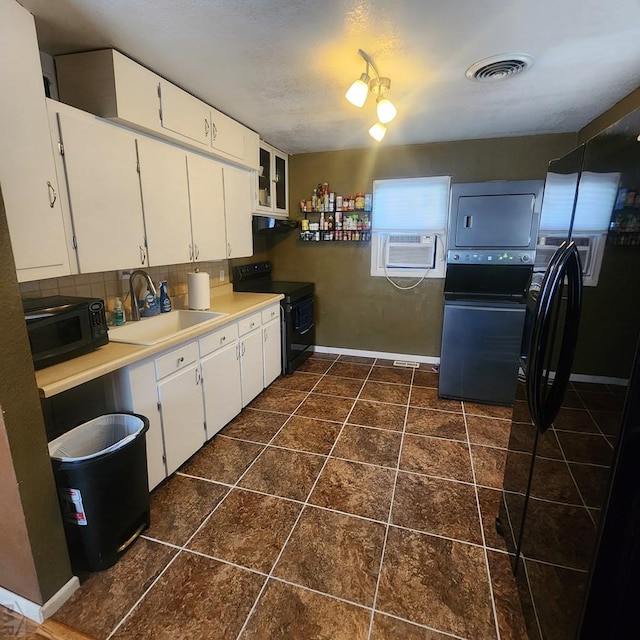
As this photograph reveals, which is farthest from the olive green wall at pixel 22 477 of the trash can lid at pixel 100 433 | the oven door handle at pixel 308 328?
the oven door handle at pixel 308 328

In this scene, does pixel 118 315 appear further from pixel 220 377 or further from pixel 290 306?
pixel 290 306

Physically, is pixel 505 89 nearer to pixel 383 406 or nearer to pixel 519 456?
pixel 519 456

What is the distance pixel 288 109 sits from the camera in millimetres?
2664

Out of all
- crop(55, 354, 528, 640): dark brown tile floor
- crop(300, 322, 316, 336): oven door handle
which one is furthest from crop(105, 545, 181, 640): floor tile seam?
crop(300, 322, 316, 336): oven door handle

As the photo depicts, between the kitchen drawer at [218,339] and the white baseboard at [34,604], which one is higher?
the kitchen drawer at [218,339]

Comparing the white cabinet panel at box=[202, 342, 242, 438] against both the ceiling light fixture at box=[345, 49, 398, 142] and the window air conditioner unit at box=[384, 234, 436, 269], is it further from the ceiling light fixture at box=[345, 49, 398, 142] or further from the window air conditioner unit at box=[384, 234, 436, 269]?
the window air conditioner unit at box=[384, 234, 436, 269]

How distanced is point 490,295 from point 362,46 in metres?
2.29

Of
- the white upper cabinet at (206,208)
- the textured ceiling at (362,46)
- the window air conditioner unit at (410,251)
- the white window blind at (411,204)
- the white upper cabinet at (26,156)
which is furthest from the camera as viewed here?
the window air conditioner unit at (410,251)

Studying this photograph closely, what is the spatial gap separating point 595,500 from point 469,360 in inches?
88.4

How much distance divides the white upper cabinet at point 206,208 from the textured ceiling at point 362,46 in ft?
1.48

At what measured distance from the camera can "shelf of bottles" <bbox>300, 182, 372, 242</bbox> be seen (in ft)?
12.9

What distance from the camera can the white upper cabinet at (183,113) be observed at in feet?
7.02

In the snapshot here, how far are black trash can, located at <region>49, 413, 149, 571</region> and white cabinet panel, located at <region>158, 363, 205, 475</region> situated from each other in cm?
29

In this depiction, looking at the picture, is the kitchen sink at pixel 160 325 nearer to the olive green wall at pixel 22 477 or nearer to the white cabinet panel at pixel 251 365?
the white cabinet panel at pixel 251 365
